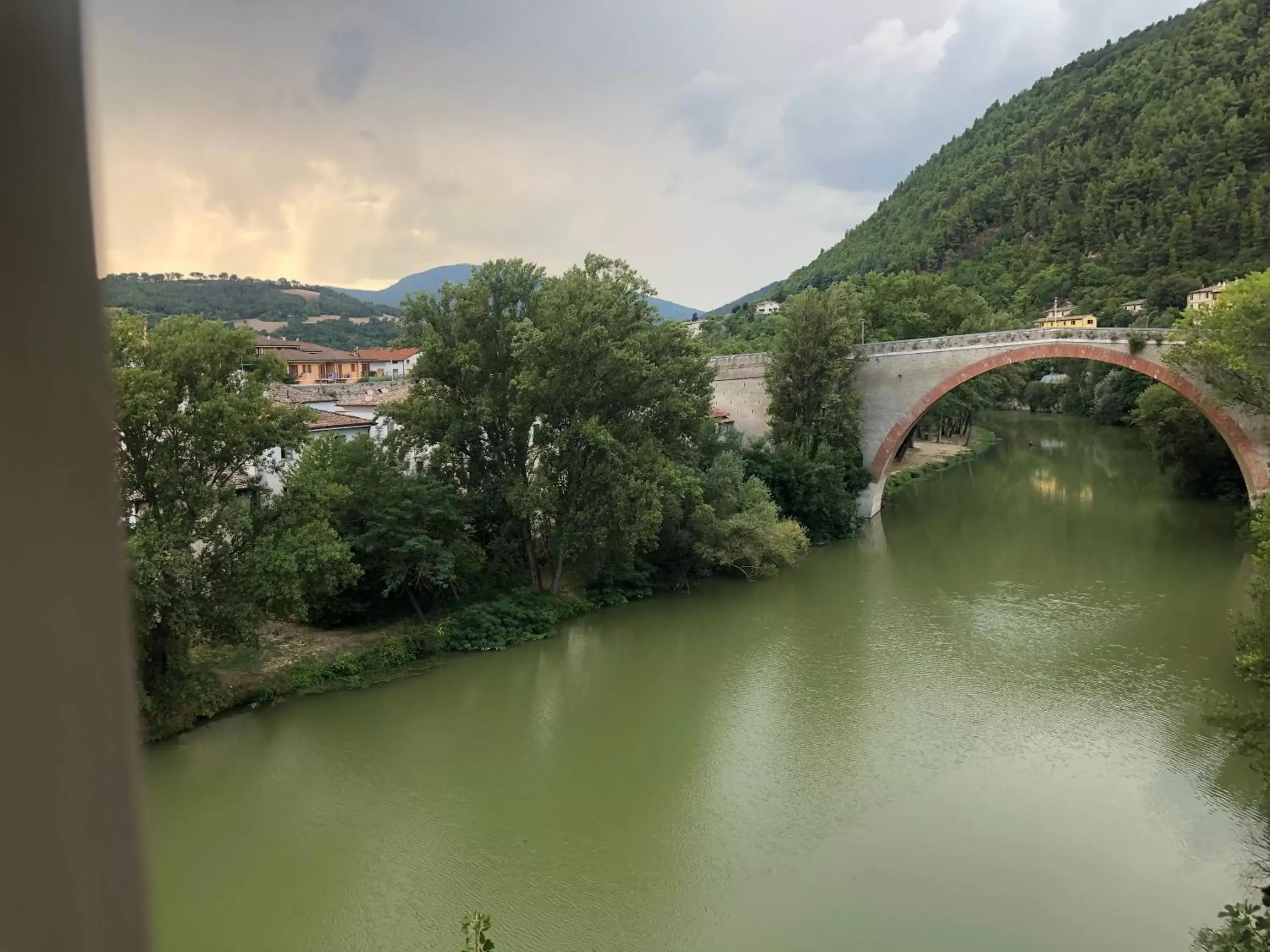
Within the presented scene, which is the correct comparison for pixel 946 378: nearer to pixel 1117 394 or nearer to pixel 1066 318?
pixel 1117 394

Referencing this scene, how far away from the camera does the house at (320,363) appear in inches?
993

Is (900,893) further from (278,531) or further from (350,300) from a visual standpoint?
(350,300)

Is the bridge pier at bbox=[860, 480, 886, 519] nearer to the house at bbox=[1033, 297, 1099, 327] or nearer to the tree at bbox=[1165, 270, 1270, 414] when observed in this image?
the tree at bbox=[1165, 270, 1270, 414]

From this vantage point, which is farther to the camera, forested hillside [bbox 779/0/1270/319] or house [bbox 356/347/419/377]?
forested hillside [bbox 779/0/1270/319]

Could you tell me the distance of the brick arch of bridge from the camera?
1340 cm

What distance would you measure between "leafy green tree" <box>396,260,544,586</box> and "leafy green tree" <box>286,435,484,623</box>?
571 millimetres

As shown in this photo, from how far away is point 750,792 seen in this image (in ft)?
21.4

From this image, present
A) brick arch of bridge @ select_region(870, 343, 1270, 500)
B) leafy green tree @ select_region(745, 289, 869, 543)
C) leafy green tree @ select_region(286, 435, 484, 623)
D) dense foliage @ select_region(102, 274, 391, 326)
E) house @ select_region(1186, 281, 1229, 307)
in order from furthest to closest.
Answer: house @ select_region(1186, 281, 1229, 307)
leafy green tree @ select_region(745, 289, 869, 543)
brick arch of bridge @ select_region(870, 343, 1270, 500)
leafy green tree @ select_region(286, 435, 484, 623)
dense foliage @ select_region(102, 274, 391, 326)

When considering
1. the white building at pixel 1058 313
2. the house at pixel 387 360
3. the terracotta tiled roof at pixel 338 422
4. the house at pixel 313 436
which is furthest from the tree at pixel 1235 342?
the house at pixel 387 360

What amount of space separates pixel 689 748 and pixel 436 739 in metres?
2.33

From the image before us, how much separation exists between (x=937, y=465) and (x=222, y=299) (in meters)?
29.1

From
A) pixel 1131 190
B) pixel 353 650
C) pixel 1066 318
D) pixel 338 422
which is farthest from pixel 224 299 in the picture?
pixel 1131 190

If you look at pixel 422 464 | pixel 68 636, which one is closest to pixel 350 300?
pixel 422 464

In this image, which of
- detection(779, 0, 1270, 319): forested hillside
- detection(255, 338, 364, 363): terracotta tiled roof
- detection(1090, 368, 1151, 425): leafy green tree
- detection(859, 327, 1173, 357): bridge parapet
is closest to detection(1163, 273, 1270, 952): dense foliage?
detection(859, 327, 1173, 357): bridge parapet
